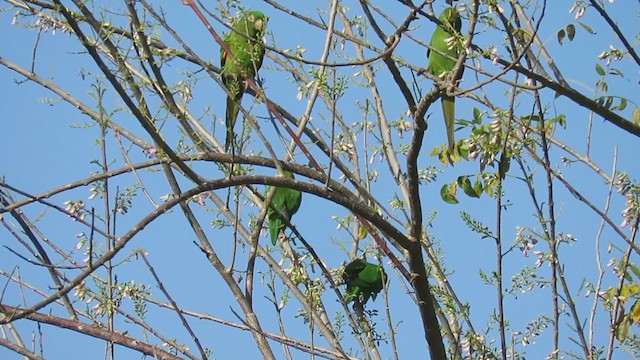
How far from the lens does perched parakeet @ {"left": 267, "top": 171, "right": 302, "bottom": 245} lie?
2568 mm

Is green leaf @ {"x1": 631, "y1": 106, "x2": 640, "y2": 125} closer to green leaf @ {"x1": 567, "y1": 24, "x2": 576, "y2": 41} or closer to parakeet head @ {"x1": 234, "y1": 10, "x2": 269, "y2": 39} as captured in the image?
green leaf @ {"x1": 567, "y1": 24, "x2": 576, "y2": 41}

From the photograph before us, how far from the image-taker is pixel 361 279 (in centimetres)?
252

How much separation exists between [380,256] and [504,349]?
1.45 ft

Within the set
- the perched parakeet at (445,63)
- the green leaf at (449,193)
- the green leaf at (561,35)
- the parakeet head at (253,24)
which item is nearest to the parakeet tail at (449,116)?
the perched parakeet at (445,63)

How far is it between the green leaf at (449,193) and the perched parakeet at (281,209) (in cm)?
42

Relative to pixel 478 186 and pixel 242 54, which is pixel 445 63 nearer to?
pixel 478 186

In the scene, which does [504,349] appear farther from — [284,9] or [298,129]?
[284,9]

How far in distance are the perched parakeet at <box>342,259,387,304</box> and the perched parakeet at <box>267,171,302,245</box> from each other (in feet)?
0.74

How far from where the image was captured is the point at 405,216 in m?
2.42

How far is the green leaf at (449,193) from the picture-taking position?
7.98ft

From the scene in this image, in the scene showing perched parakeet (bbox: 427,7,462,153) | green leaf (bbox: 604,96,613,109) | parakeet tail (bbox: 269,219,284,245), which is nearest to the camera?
green leaf (bbox: 604,96,613,109)

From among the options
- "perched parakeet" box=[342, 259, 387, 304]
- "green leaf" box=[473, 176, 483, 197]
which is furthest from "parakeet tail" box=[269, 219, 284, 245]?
"green leaf" box=[473, 176, 483, 197]

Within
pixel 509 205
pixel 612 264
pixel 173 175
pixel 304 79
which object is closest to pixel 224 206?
pixel 173 175

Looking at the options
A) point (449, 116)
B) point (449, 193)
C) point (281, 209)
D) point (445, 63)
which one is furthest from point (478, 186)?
point (281, 209)
